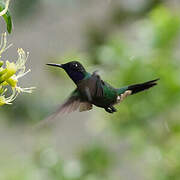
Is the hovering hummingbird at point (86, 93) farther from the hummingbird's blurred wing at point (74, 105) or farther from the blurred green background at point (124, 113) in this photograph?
the blurred green background at point (124, 113)

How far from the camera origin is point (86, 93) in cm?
157

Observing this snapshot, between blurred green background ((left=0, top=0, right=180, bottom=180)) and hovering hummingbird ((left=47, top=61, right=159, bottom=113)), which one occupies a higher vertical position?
hovering hummingbird ((left=47, top=61, right=159, bottom=113))

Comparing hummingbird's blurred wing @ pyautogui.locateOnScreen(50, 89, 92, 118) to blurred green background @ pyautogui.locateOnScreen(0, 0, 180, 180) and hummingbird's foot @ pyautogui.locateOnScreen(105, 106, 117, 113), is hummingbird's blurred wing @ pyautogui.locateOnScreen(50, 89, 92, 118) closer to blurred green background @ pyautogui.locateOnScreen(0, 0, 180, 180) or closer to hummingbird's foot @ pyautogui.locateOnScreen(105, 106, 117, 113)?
hummingbird's foot @ pyautogui.locateOnScreen(105, 106, 117, 113)

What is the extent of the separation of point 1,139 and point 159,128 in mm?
2015

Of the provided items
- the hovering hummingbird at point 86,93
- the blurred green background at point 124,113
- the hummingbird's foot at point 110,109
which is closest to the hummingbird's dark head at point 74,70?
the hovering hummingbird at point 86,93

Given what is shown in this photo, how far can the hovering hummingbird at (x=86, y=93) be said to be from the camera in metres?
1.58

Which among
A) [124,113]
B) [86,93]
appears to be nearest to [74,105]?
[86,93]

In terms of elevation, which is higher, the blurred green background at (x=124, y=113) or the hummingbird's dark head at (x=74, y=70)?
the hummingbird's dark head at (x=74, y=70)

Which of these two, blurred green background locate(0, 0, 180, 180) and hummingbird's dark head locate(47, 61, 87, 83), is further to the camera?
blurred green background locate(0, 0, 180, 180)

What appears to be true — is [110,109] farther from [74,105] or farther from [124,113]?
[124,113]

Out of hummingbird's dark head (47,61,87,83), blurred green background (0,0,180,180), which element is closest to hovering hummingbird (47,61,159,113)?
hummingbird's dark head (47,61,87,83)

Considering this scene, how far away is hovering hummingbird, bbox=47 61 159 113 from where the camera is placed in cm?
158

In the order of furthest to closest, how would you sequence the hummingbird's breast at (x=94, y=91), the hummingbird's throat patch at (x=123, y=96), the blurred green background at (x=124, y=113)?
the blurred green background at (x=124, y=113), the hummingbird's throat patch at (x=123, y=96), the hummingbird's breast at (x=94, y=91)

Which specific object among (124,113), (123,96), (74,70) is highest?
(74,70)
